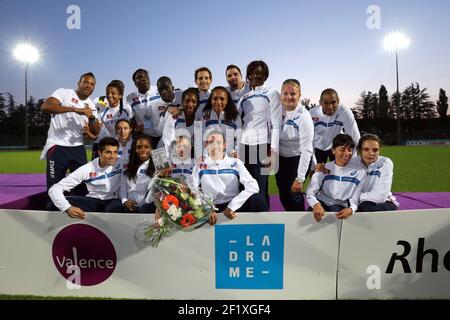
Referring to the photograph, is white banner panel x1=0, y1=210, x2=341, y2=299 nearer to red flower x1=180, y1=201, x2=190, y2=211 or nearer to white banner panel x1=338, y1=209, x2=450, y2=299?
white banner panel x1=338, y1=209, x2=450, y2=299

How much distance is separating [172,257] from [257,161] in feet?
4.31

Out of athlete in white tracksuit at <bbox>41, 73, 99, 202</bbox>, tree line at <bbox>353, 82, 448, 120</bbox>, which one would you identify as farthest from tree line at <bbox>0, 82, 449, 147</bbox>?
athlete in white tracksuit at <bbox>41, 73, 99, 202</bbox>

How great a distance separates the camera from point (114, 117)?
167 inches

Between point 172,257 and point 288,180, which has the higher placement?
point 288,180

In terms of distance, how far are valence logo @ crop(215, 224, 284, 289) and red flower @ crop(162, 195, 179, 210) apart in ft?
1.32

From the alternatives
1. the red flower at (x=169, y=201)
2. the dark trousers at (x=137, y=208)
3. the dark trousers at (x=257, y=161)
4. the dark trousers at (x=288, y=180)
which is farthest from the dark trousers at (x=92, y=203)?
the dark trousers at (x=288, y=180)

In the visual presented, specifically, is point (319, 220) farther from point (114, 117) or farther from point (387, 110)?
point (387, 110)

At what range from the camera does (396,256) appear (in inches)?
106

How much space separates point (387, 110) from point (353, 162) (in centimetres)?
6867

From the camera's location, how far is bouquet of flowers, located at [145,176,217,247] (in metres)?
2.48

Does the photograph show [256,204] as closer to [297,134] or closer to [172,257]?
[172,257]

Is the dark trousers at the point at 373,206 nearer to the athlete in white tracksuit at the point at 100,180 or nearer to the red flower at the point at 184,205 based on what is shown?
the red flower at the point at 184,205

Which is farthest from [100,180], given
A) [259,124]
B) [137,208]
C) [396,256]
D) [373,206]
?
[396,256]

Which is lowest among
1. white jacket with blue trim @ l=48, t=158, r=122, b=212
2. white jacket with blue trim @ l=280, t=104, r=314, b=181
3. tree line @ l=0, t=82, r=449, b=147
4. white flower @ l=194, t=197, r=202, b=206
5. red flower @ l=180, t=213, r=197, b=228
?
red flower @ l=180, t=213, r=197, b=228
